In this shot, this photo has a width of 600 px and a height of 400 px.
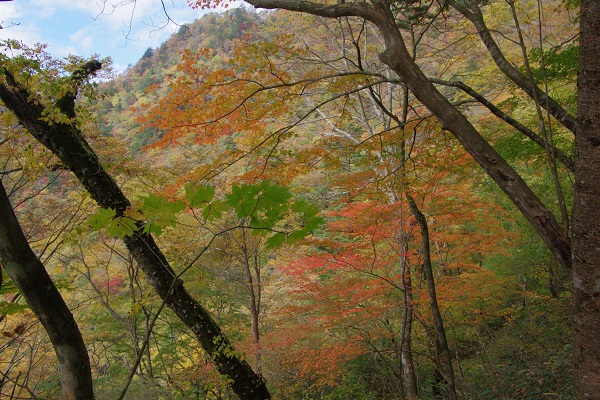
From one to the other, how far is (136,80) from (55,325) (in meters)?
30.1

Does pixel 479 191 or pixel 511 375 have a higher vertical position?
pixel 479 191

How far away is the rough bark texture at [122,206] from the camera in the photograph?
3.00 meters

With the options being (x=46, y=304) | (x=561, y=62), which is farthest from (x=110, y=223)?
(x=561, y=62)

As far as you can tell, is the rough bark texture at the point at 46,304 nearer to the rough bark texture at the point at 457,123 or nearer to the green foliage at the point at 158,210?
the green foliage at the point at 158,210

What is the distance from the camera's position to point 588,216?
1466 millimetres

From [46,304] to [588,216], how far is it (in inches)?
80.4

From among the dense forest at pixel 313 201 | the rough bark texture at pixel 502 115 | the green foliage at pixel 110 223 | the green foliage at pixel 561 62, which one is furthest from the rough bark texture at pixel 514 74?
the green foliage at pixel 110 223

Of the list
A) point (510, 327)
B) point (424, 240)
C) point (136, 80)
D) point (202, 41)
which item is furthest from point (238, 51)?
point (136, 80)

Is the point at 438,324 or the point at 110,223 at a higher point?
the point at 110,223

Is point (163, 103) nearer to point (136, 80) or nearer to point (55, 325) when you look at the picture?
point (55, 325)

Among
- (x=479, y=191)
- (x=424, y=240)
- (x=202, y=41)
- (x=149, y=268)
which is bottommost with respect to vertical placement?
(x=424, y=240)

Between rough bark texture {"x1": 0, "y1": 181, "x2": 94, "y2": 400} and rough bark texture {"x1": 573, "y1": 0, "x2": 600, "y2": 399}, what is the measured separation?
1.90m

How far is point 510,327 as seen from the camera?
846cm

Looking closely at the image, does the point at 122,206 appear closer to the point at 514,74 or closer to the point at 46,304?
the point at 46,304
